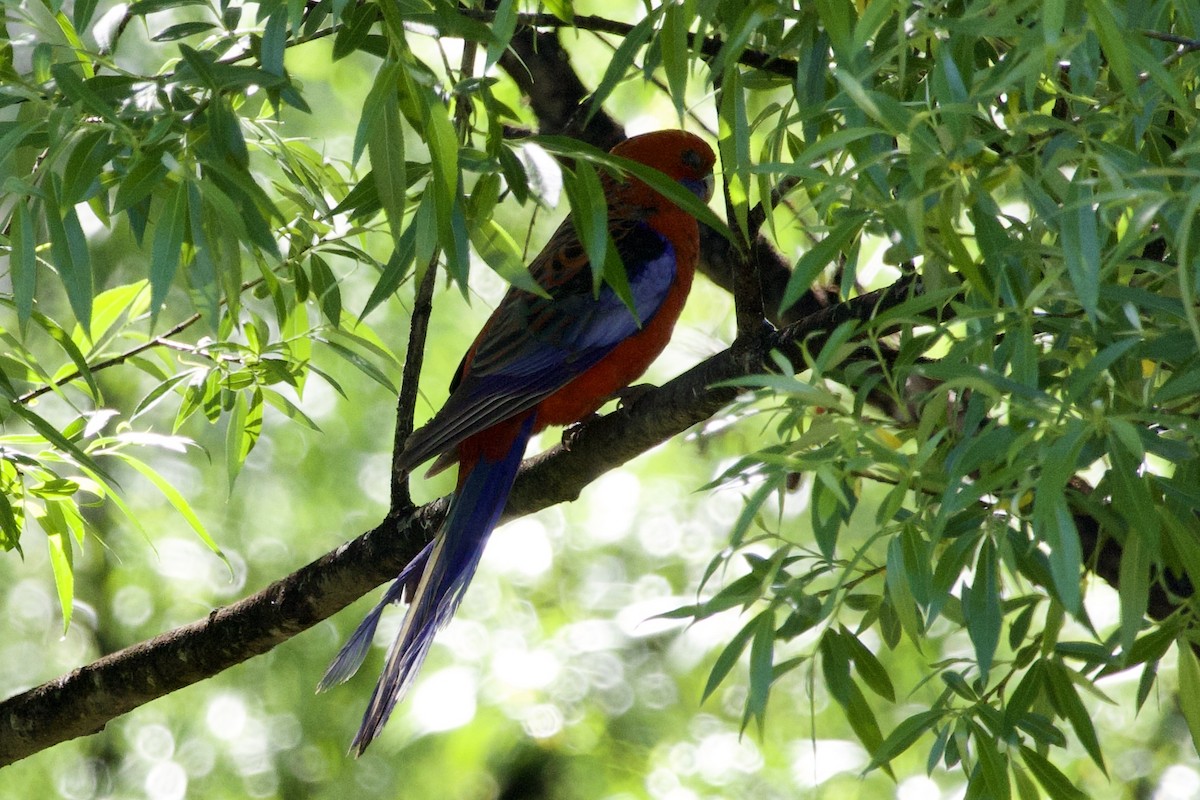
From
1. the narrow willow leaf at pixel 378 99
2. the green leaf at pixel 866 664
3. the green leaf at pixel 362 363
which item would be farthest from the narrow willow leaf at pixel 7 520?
the green leaf at pixel 866 664

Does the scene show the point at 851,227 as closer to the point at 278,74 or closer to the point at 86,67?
the point at 278,74

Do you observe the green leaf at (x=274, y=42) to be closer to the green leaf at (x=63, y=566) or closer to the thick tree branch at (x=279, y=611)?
the thick tree branch at (x=279, y=611)

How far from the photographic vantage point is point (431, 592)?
1.97 meters

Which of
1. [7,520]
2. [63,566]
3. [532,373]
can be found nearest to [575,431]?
[532,373]

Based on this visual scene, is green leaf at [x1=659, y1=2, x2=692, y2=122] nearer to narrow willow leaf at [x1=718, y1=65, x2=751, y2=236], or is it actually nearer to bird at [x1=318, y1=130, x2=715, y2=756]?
narrow willow leaf at [x1=718, y1=65, x2=751, y2=236]

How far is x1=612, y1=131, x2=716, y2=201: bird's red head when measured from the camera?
271 centimetres

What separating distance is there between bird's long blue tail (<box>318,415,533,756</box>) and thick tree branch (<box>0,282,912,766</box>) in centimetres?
4

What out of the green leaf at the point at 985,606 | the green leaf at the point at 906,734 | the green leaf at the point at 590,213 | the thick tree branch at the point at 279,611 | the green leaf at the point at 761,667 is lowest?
the thick tree branch at the point at 279,611

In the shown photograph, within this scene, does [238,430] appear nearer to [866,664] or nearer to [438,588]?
[438,588]

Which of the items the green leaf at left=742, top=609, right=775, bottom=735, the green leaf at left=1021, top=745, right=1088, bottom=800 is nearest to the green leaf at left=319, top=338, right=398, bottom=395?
the green leaf at left=742, top=609, right=775, bottom=735

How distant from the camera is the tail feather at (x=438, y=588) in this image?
187 centimetres

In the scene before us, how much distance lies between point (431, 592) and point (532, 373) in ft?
1.60

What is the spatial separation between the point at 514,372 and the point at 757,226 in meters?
0.73

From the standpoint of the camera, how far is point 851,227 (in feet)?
3.62
